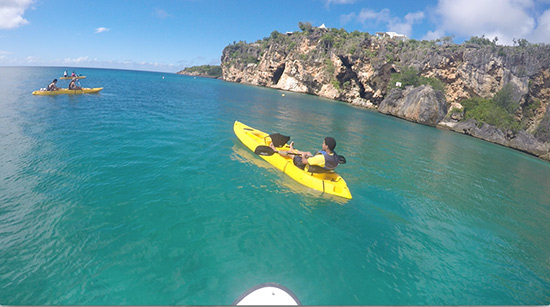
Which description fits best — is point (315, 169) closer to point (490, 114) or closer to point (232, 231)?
point (232, 231)

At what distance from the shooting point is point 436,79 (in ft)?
130

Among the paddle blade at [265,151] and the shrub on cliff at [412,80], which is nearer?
the paddle blade at [265,151]

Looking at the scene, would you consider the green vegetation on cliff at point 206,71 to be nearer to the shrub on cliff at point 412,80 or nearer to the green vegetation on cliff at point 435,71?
the green vegetation on cliff at point 435,71

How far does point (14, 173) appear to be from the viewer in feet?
23.8

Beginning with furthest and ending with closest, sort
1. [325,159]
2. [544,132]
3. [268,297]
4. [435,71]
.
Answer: [435,71] → [544,132] → [325,159] → [268,297]

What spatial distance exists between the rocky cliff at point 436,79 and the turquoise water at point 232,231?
895 inches

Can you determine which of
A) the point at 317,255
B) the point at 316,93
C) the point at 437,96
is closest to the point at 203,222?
the point at 317,255

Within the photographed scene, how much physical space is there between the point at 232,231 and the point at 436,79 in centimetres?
4643

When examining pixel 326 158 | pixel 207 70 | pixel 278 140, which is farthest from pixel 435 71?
pixel 207 70

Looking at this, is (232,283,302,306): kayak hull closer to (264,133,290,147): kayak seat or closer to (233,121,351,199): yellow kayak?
(233,121,351,199): yellow kayak

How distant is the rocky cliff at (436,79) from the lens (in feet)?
97.3

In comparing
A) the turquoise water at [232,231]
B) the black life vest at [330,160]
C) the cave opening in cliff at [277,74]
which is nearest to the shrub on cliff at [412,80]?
the turquoise water at [232,231]

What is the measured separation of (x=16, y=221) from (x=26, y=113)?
13602mm

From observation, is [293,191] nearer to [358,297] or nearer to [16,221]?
[358,297]
